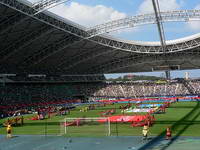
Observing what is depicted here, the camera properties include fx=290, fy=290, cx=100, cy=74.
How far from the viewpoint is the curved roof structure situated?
50.9 m

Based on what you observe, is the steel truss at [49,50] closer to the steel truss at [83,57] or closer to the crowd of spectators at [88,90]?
the crowd of spectators at [88,90]

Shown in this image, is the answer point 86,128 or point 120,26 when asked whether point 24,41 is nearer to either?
point 120,26

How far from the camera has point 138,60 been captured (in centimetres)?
8544

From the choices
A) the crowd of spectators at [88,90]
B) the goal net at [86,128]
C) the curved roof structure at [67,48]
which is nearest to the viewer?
the goal net at [86,128]

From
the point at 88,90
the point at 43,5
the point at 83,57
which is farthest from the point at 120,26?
the point at 88,90

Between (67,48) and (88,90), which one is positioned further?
(88,90)

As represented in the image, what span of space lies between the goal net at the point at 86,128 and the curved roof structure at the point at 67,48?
21048 mm

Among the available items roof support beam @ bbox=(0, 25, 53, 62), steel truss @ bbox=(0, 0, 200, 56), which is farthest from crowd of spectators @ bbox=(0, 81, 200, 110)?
steel truss @ bbox=(0, 0, 200, 56)

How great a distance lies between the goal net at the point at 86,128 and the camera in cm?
2898

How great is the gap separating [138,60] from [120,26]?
99.4 feet

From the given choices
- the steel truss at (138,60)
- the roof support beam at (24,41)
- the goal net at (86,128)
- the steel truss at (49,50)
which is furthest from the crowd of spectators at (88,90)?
the goal net at (86,128)

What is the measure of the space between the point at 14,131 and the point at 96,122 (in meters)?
9.63

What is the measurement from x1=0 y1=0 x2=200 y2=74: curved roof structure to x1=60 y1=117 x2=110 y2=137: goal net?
21.0 m

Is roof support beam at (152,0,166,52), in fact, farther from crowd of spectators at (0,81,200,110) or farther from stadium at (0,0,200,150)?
crowd of spectators at (0,81,200,110)
